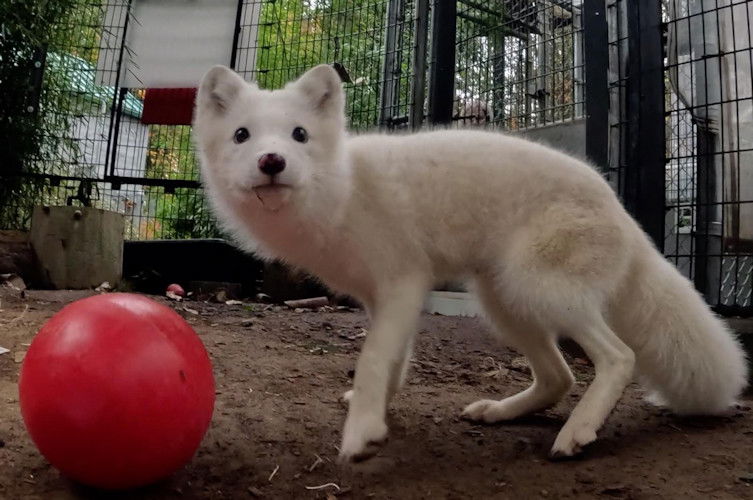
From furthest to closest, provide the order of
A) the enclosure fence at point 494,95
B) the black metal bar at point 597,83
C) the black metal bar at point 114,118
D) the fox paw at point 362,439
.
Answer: the black metal bar at point 114,118, the black metal bar at point 597,83, the enclosure fence at point 494,95, the fox paw at point 362,439

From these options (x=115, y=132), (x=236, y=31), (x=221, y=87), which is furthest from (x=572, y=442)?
(x=115, y=132)

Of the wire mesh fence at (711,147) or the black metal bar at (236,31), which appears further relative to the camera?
the black metal bar at (236,31)

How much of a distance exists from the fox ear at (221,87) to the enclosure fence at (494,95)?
8.45 feet

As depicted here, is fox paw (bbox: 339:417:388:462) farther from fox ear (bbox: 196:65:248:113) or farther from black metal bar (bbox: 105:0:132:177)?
black metal bar (bbox: 105:0:132:177)

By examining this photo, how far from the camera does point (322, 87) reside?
7.88ft

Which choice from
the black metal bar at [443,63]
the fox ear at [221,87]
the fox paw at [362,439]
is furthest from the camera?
the black metal bar at [443,63]

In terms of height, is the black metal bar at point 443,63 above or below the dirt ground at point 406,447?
above

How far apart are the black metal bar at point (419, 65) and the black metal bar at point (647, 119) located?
1904 millimetres

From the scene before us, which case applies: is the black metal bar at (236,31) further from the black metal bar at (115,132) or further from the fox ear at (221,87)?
the fox ear at (221,87)

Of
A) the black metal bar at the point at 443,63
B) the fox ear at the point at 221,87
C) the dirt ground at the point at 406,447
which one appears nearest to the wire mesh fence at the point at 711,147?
the dirt ground at the point at 406,447

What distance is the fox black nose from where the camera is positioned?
2012mm

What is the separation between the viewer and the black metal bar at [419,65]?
5.36m

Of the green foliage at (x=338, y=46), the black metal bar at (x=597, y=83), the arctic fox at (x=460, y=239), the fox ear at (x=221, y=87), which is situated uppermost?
the green foliage at (x=338, y=46)

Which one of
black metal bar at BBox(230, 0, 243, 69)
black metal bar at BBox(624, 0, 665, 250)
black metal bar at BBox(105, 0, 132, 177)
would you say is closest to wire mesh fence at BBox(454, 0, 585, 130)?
black metal bar at BBox(624, 0, 665, 250)
